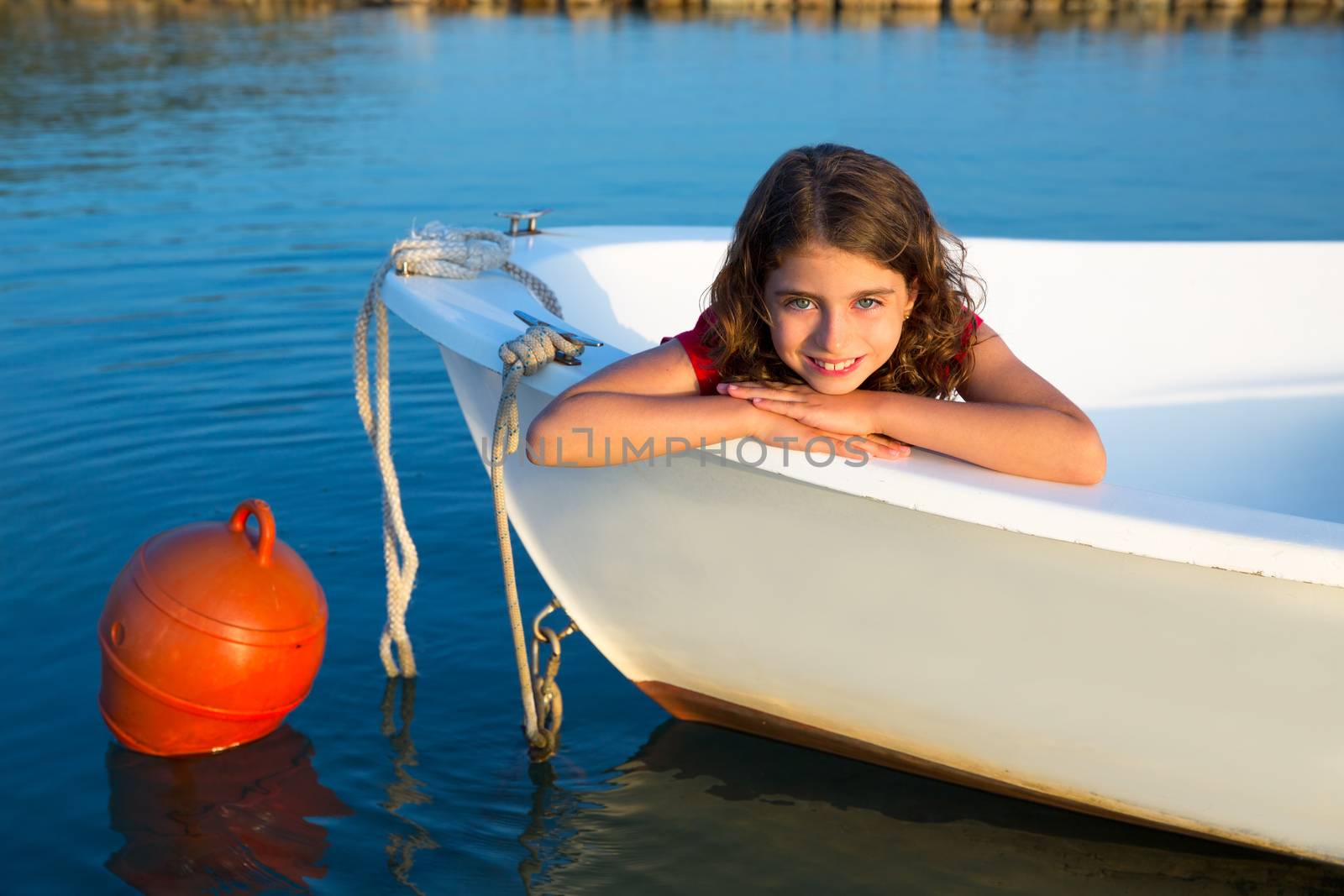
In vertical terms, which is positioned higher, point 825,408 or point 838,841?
point 825,408

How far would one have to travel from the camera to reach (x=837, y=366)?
1813 mm

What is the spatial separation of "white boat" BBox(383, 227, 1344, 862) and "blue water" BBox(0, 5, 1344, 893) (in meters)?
0.22

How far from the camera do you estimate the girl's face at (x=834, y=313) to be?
69.3 inches

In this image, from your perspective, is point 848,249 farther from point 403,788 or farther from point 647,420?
point 403,788

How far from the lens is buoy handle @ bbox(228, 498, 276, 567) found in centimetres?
235

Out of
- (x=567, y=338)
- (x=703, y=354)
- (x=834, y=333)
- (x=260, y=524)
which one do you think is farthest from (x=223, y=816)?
(x=834, y=333)

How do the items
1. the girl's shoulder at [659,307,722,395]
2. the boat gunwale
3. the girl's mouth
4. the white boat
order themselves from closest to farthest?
1. the boat gunwale
2. the white boat
3. the girl's mouth
4. the girl's shoulder at [659,307,722,395]

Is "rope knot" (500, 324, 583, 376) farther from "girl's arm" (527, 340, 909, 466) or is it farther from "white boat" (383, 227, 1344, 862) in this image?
"girl's arm" (527, 340, 909, 466)

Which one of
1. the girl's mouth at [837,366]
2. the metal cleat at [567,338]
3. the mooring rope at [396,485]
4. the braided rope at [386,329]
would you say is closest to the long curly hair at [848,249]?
the girl's mouth at [837,366]

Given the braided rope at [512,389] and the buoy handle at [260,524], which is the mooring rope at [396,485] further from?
the buoy handle at [260,524]

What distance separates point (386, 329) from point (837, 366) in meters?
1.19

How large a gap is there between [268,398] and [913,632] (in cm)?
319

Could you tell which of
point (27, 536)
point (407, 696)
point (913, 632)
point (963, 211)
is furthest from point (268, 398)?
point (963, 211)

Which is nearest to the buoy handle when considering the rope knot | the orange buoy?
the orange buoy
